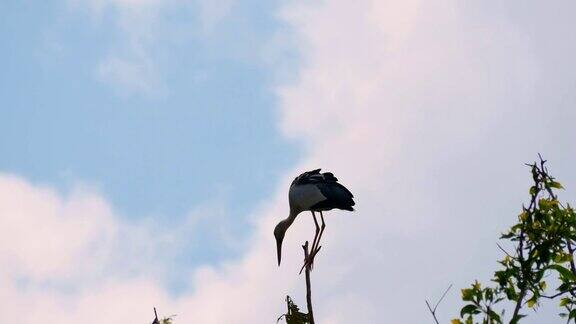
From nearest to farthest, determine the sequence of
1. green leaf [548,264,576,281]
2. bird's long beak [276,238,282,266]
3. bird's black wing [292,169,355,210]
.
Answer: green leaf [548,264,576,281] → bird's black wing [292,169,355,210] → bird's long beak [276,238,282,266]

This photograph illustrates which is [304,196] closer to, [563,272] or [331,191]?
[331,191]

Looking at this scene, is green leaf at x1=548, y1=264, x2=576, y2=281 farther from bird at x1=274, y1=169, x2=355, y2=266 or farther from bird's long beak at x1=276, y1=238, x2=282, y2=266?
bird's long beak at x1=276, y1=238, x2=282, y2=266

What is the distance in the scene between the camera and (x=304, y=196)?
627 inches

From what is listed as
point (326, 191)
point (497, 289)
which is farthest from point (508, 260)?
point (326, 191)

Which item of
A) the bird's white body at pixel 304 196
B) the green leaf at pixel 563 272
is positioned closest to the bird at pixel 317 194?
the bird's white body at pixel 304 196

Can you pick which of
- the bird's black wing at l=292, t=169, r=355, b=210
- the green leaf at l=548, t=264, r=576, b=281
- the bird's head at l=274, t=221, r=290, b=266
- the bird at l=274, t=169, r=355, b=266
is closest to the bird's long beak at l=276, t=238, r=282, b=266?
the bird's head at l=274, t=221, r=290, b=266

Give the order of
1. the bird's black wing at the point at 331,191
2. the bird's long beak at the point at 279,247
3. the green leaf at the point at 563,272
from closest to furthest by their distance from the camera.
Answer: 1. the green leaf at the point at 563,272
2. the bird's black wing at the point at 331,191
3. the bird's long beak at the point at 279,247

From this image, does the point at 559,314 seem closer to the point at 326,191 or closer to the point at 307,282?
the point at 307,282

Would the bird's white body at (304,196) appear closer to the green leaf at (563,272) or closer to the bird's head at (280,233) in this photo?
the bird's head at (280,233)

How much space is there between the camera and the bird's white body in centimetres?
1573

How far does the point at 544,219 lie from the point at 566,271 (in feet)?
1.68

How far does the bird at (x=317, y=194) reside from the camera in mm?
15609

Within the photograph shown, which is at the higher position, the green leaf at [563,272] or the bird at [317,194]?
the bird at [317,194]

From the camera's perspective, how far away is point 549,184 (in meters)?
7.62
